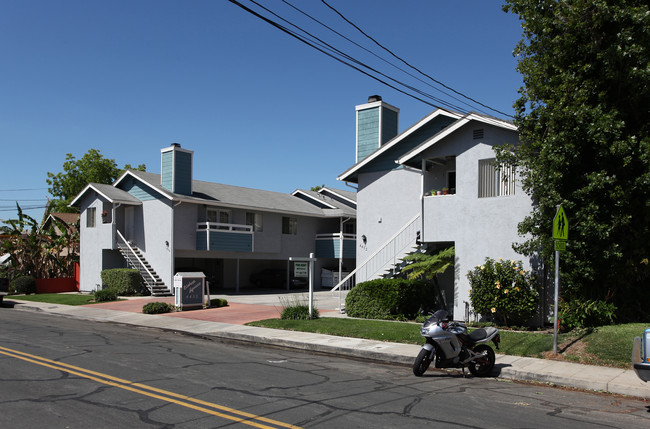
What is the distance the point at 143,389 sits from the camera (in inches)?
316

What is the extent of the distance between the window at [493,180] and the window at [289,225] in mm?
20092

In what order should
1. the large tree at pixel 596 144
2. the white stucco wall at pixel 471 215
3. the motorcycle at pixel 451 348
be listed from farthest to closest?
1. the white stucco wall at pixel 471 215
2. the large tree at pixel 596 144
3. the motorcycle at pixel 451 348

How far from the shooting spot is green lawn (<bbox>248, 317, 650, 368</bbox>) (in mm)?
10656

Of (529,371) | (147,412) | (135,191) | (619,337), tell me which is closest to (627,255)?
(619,337)

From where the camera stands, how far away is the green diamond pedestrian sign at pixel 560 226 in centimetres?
1104

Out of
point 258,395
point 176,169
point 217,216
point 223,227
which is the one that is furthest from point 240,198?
point 258,395

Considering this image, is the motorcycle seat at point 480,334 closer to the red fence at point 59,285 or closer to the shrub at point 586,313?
the shrub at point 586,313

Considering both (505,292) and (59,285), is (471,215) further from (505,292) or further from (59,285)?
(59,285)

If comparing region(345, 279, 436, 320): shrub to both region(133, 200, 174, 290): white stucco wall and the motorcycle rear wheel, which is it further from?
region(133, 200, 174, 290): white stucco wall

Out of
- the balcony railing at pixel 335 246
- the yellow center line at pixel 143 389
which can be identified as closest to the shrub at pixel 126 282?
the balcony railing at pixel 335 246

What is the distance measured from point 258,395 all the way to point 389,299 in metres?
9.60

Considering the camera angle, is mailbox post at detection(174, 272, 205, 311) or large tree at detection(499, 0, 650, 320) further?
mailbox post at detection(174, 272, 205, 311)

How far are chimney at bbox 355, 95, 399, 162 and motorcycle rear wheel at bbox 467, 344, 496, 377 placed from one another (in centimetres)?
1460

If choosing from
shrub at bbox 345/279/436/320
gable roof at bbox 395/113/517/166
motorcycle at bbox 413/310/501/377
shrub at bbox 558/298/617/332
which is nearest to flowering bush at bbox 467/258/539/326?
shrub at bbox 558/298/617/332
